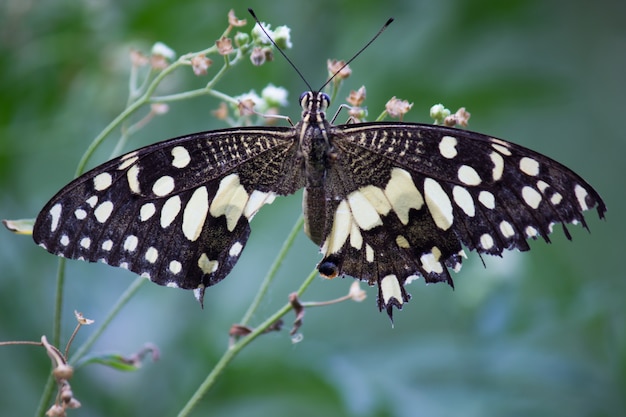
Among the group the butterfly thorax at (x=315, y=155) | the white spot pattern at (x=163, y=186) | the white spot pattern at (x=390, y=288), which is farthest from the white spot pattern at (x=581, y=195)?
the white spot pattern at (x=163, y=186)

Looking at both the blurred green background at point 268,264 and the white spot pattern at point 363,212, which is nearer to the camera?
the white spot pattern at point 363,212

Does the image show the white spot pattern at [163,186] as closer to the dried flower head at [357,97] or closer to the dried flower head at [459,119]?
the dried flower head at [357,97]

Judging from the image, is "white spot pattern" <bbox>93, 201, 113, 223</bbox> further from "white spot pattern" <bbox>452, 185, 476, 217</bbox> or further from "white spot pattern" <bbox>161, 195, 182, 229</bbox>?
"white spot pattern" <bbox>452, 185, 476, 217</bbox>

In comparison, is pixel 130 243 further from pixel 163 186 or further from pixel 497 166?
pixel 497 166

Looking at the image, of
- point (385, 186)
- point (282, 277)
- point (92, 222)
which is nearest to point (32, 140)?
point (92, 222)

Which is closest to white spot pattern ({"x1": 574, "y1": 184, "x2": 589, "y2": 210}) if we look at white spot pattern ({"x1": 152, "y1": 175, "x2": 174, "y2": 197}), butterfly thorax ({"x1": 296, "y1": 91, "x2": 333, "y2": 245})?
butterfly thorax ({"x1": 296, "y1": 91, "x2": 333, "y2": 245})

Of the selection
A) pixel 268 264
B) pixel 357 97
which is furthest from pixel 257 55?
pixel 268 264
